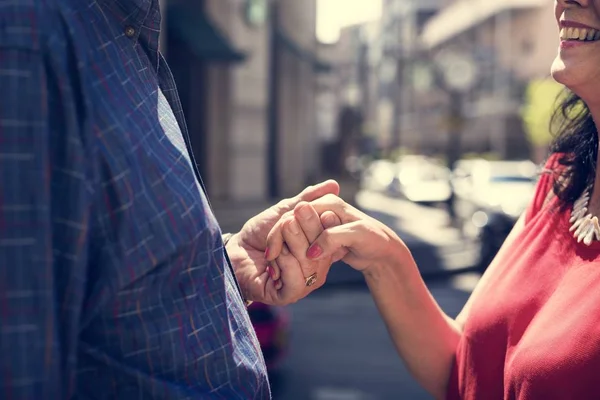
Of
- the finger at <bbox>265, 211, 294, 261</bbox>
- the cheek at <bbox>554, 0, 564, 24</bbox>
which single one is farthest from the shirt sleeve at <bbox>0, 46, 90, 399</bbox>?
the cheek at <bbox>554, 0, 564, 24</bbox>

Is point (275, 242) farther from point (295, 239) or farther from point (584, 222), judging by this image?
point (584, 222)

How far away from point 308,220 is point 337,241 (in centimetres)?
9

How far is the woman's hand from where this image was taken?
1.87 m

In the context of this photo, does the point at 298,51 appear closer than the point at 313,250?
No

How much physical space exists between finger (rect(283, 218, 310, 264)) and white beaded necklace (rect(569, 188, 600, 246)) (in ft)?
2.26

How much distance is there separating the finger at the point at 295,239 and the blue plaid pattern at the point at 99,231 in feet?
1.85

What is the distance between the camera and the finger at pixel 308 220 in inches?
73.6

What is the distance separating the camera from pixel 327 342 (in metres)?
8.75

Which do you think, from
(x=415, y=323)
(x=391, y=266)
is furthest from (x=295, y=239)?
(x=415, y=323)

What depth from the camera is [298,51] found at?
2228cm

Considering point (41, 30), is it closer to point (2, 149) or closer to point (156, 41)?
point (2, 149)

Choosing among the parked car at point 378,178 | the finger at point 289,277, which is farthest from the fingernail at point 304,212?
the parked car at point 378,178

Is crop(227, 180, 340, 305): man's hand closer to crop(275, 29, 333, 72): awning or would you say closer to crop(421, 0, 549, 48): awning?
crop(275, 29, 333, 72): awning

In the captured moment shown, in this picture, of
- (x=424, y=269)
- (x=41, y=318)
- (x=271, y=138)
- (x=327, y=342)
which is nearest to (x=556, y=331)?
(x=41, y=318)
